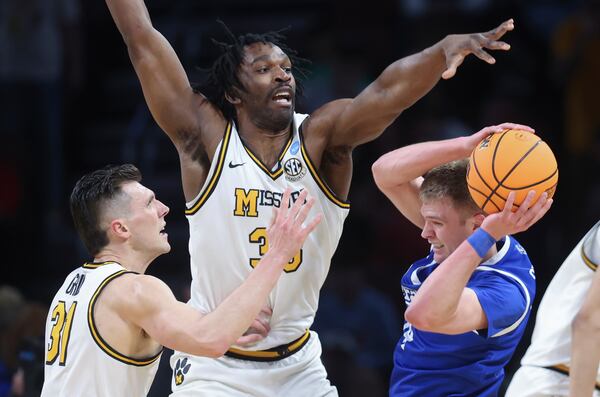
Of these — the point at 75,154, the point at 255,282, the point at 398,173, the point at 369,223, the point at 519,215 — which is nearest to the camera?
the point at 519,215

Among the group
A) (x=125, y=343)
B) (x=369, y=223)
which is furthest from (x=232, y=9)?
(x=125, y=343)

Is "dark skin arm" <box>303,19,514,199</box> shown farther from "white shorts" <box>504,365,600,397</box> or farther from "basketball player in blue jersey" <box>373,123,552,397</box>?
"white shorts" <box>504,365,600,397</box>

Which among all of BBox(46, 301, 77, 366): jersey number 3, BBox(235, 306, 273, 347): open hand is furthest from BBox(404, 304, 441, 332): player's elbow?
BBox(46, 301, 77, 366): jersey number 3

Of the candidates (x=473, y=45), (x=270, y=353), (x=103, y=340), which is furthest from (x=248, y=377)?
(x=473, y=45)

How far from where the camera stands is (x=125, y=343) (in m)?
4.71

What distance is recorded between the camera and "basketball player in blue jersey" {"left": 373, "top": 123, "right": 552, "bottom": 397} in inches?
165

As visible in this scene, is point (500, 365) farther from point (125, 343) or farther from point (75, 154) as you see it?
point (75, 154)

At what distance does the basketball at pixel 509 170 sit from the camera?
4.31m

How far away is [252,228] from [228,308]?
74 cm

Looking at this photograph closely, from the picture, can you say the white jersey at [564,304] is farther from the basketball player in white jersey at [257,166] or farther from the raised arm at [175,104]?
the raised arm at [175,104]

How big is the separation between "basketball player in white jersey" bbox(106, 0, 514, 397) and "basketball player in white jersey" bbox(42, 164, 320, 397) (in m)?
0.34

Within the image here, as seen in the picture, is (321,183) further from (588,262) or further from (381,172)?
(588,262)

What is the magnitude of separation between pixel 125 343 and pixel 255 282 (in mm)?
625

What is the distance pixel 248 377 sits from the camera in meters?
5.19
